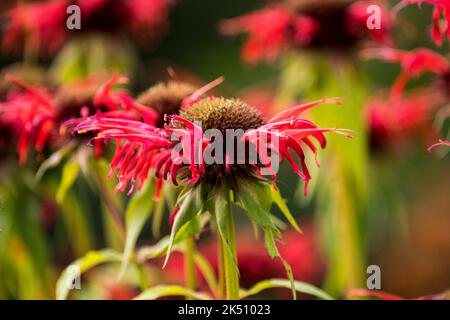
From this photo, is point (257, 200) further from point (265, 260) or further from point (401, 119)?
point (401, 119)

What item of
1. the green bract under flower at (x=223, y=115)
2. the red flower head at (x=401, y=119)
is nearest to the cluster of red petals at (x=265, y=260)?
the red flower head at (x=401, y=119)

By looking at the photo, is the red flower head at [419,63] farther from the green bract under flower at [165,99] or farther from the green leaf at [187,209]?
the green leaf at [187,209]

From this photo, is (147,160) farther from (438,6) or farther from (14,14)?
(14,14)

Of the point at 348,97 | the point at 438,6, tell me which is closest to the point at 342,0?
the point at 348,97

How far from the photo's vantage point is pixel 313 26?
1142 mm

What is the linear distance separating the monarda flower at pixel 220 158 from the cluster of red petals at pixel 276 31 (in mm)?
494

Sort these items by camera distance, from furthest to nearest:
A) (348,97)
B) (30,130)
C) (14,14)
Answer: (14,14)
(348,97)
(30,130)

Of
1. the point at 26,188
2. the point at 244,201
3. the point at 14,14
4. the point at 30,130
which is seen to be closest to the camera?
the point at 244,201

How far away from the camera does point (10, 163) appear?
100cm

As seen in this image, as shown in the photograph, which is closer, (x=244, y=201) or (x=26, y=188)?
(x=244, y=201)

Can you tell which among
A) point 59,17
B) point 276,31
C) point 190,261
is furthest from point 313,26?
point 190,261

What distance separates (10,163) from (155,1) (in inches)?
17.4

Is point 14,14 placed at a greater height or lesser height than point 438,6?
greater
